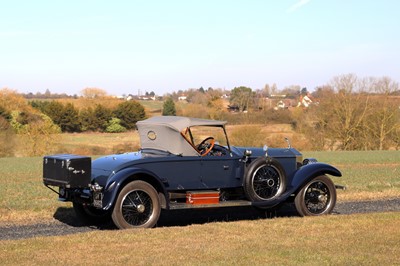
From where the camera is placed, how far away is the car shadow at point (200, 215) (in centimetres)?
1100

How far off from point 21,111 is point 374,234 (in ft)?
223

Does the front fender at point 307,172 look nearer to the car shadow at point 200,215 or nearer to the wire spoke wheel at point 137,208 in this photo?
the car shadow at point 200,215

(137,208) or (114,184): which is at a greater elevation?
(114,184)

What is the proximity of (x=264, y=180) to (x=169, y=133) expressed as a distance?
1.87 m

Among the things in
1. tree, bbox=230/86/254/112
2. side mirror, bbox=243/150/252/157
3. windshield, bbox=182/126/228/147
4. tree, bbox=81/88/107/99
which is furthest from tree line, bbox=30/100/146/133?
side mirror, bbox=243/150/252/157

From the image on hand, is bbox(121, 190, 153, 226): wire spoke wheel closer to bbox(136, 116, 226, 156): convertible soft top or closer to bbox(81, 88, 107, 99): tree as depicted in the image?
bbox(136, 116, 226, 156): convertible soft top

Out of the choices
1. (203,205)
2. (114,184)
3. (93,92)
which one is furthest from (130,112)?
(114,184)

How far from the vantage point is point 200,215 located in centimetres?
1197

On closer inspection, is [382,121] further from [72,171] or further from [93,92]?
[93,92]

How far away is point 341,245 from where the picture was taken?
7949mm

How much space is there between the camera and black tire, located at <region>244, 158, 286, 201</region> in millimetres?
10547

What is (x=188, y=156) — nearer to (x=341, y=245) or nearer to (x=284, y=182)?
(x=284, y=182)

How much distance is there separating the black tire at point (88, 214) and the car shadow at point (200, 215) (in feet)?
0.25

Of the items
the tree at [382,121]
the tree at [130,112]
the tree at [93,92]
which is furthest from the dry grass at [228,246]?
the tree at [93,92]
